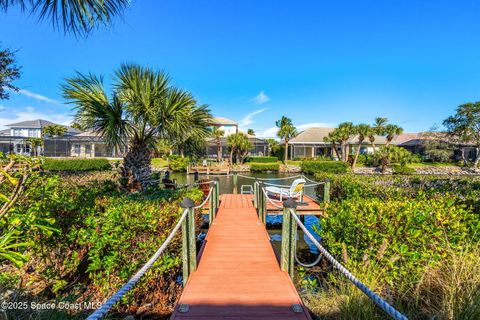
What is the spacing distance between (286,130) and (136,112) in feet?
102

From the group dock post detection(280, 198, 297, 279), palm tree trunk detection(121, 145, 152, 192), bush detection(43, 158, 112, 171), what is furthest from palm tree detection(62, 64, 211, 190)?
bush detection(43, 158, 112, 171)

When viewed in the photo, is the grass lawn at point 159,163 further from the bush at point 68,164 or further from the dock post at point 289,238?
the dock post at point 289,238

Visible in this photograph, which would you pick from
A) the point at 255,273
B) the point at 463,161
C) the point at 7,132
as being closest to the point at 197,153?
the point at 255,273

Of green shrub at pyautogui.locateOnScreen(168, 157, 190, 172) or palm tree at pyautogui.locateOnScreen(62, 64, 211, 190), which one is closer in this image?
palm tree at pyautogui.locateOnScreen(62, 64, 211, 190)

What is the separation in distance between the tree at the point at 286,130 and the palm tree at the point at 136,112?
29.4 meters

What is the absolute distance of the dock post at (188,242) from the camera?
3904 mm

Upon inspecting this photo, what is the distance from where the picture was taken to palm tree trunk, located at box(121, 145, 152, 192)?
8703 mm

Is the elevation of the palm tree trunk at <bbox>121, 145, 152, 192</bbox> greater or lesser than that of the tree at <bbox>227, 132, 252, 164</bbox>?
lesser

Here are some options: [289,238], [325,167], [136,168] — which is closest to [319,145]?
[325,167]

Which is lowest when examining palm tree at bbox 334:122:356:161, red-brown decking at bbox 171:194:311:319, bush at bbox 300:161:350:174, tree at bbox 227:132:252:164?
red-brown decking at bbox 171:194:311:319

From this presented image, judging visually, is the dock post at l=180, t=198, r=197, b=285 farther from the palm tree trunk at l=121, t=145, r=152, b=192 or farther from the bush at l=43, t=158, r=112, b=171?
the bush at l=43, t=158, r=112, b=171

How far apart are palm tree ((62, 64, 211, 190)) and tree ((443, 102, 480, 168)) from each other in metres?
46.5

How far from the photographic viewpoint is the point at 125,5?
3422mm

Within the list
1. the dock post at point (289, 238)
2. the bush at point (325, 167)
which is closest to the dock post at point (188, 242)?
the dock post at point (289, 238)
